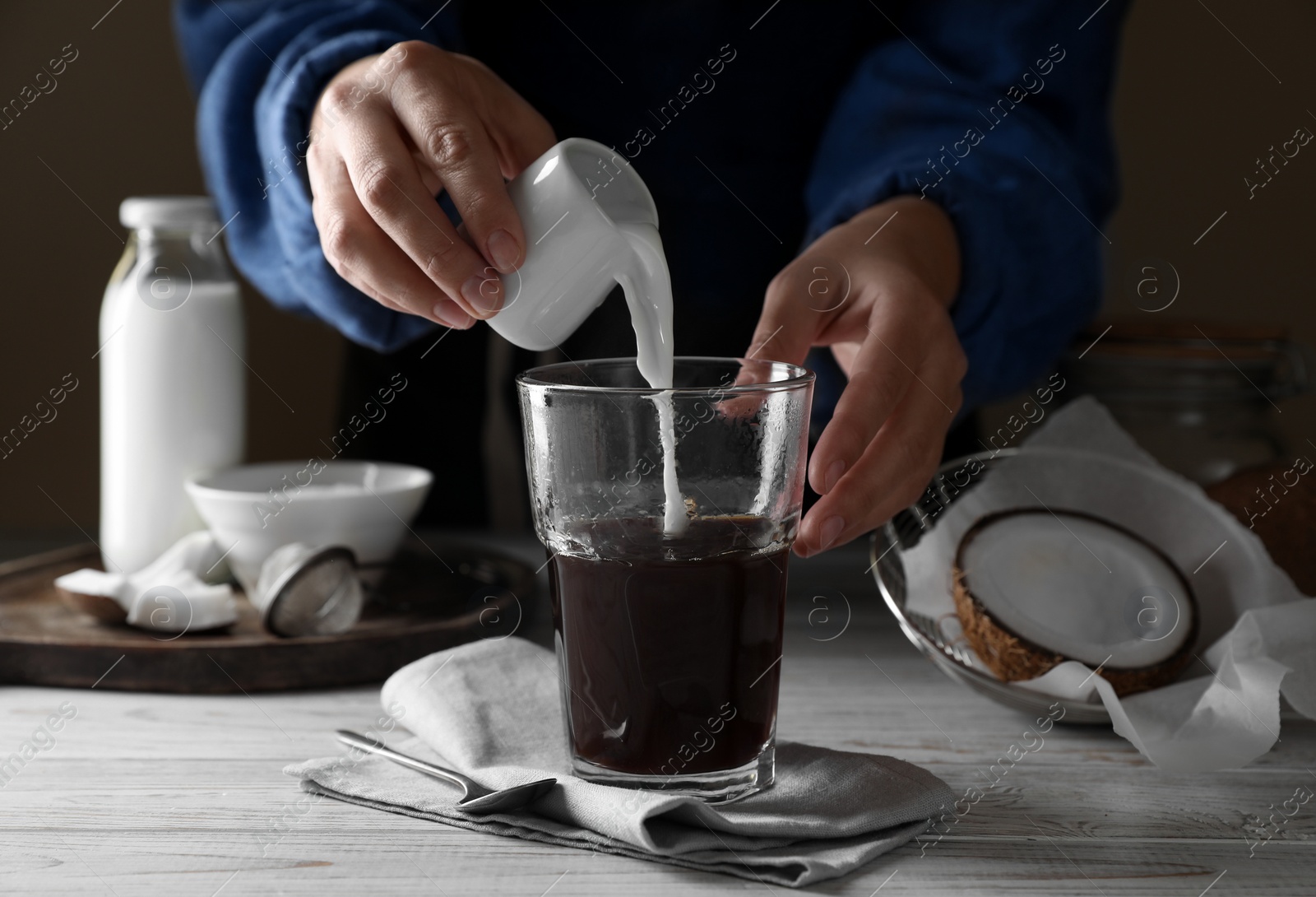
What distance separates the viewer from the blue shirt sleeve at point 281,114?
826 millimetres

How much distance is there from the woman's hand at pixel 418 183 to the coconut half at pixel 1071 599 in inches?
15.2

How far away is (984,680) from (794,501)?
0.69 ft

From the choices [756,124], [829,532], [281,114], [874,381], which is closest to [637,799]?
[829,532]

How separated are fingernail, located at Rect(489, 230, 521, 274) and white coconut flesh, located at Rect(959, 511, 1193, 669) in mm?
385

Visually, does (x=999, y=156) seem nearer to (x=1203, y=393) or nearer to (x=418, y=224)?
(x=1203, y=393)

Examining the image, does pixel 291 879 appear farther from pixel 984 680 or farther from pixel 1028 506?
pixel 1028 506

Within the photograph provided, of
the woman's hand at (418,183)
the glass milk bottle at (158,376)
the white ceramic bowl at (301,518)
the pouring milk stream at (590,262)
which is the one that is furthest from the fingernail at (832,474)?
the glass milk bottle at (158,376)

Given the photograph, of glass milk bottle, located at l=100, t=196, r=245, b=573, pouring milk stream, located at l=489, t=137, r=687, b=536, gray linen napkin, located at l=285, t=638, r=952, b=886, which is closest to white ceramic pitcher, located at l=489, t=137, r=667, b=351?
pouring milk stream, located at l=489, t=137, r=687, b=536

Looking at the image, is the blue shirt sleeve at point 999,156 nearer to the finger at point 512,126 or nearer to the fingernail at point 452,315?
the finger at point 512,126

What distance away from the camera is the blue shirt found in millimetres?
881

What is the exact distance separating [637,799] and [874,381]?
29cm

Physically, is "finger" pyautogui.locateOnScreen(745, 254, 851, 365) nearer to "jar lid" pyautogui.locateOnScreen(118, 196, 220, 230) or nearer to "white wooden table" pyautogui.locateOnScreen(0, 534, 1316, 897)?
"white wooden table" pyautogui.locateOnScreen(0, 534, 1316, 897)

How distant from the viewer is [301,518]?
3.01 feet

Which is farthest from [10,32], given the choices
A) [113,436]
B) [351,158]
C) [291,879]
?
[291,879]
